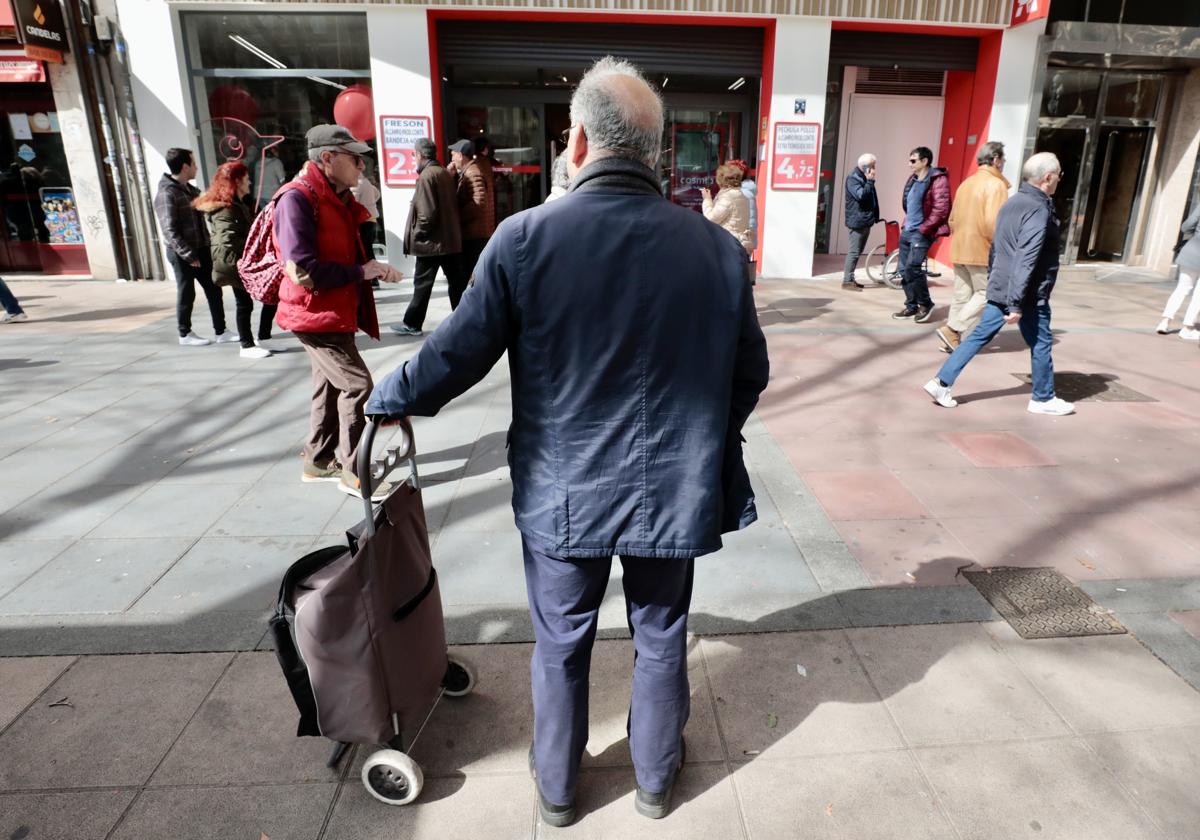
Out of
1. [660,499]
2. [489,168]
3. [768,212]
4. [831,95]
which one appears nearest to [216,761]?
[660,499]

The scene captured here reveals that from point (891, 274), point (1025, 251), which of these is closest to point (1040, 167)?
point (1025, 251)

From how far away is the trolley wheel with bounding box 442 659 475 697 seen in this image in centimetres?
257

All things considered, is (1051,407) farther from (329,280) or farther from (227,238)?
(227,238)

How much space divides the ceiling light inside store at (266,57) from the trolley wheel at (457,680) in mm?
10742

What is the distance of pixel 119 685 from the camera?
2.67 meters

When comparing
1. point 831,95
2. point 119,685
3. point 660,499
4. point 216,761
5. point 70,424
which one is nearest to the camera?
point 660,499

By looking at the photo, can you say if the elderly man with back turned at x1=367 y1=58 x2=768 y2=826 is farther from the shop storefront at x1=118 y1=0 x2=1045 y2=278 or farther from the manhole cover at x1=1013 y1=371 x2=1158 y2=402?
the shop storefront at x1=118 y1=0 x2=1045 y2=278

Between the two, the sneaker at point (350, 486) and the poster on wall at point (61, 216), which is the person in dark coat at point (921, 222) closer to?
the sneaker at point (350, 486)

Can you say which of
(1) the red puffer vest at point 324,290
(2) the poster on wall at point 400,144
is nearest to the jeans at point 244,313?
(1) the red puffer vest at point 324,290

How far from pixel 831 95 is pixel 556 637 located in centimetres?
1370

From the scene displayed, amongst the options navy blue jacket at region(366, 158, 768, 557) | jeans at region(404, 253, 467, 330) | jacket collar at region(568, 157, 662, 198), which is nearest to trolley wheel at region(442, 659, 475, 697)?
navy blue jacket at region(366, 158, 768, 557)

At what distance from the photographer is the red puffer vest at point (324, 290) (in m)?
3.82

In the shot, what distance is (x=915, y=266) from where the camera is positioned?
881 cm

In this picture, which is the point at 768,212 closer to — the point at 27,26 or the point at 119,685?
the point at 27,26
